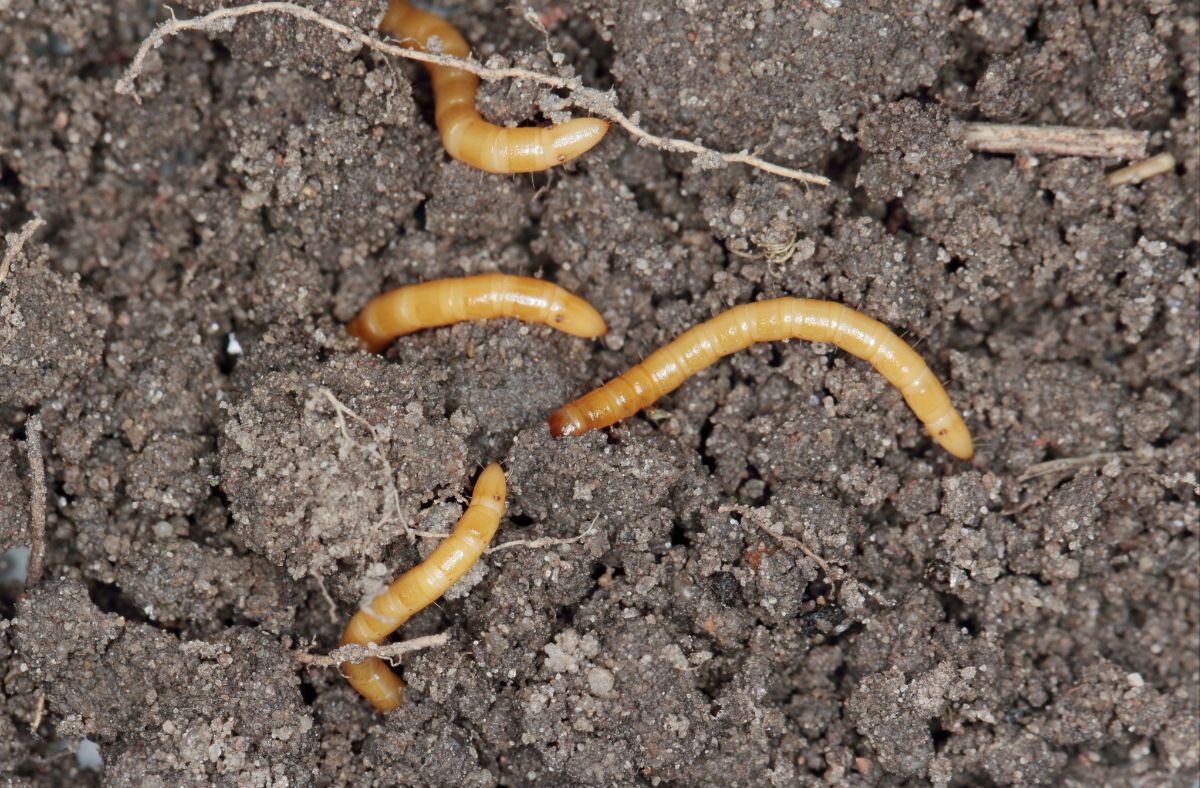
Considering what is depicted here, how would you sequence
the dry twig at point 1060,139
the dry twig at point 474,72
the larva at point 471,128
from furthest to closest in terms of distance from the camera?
1. the dry twig at point 1060,139
2. the larva at point 471,128
3. the dry twig at point 474,72

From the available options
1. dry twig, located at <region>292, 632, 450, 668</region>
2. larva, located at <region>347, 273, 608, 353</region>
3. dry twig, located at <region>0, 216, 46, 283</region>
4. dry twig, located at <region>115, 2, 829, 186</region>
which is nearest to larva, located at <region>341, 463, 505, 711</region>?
dry twig, located at <region>292, 632, 450, 668</region>

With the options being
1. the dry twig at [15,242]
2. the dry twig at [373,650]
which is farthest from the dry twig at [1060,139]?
the dry twig at [15,242]

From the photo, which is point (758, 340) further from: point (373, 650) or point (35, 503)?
point (35, 503)

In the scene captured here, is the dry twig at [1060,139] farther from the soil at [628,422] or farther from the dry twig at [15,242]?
the dry twig at [15,242]

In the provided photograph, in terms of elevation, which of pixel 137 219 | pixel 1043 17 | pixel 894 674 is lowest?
pixel 894 674

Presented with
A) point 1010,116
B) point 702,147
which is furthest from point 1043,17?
point 702,147

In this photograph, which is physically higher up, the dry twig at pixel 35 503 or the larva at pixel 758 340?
the larva at pixel 758 340

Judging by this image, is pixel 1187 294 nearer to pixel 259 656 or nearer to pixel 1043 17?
pixel 1043 17

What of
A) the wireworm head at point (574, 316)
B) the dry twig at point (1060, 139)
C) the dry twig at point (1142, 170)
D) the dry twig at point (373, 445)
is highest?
the dry twig at point (1060, 139)
